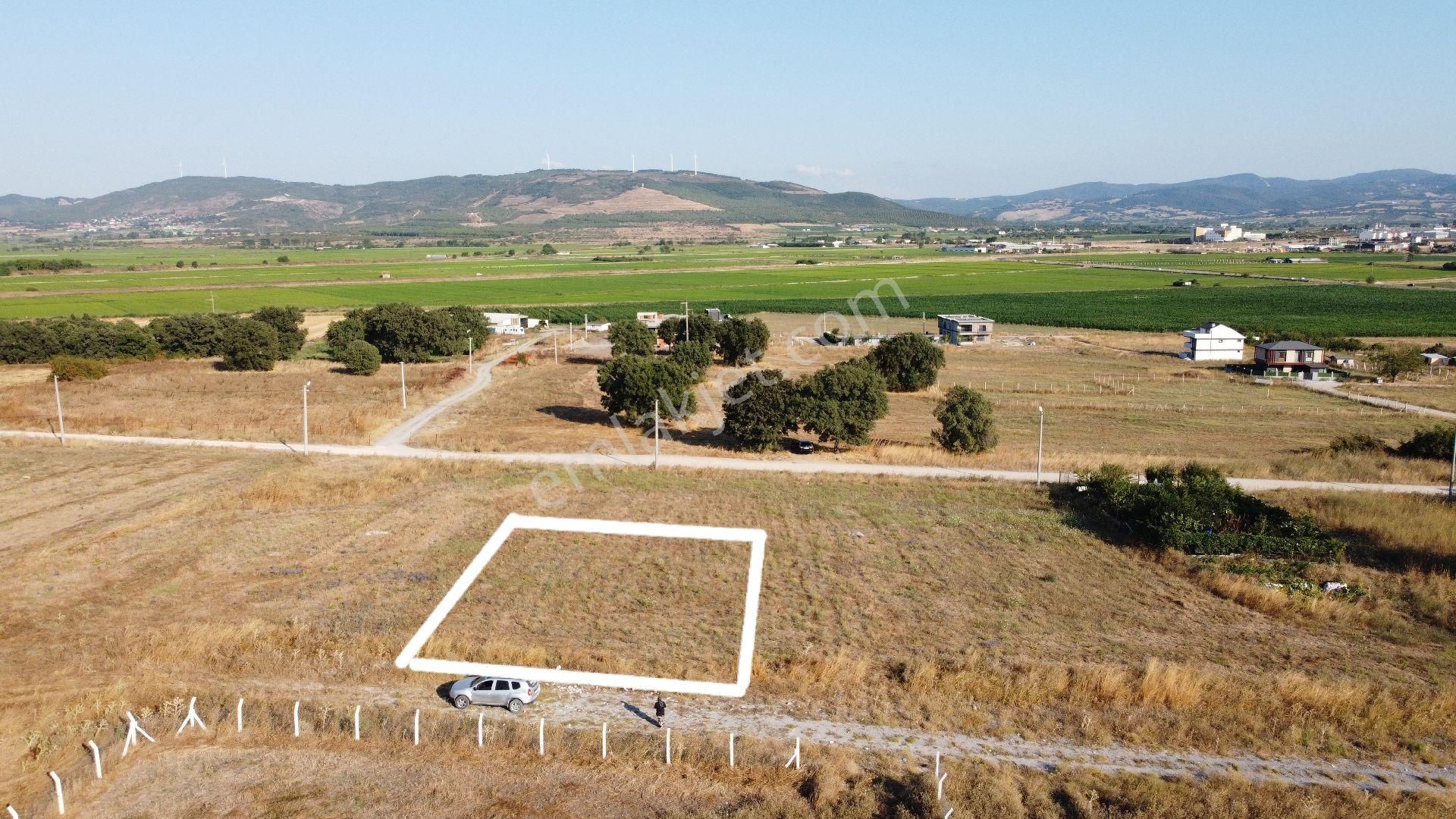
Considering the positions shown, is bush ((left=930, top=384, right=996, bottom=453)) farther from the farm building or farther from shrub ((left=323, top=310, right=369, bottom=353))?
shrub ((left=323, top=310, right=369, bottom=353))

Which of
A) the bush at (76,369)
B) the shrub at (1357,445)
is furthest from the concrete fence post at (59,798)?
the bush at (76,369)

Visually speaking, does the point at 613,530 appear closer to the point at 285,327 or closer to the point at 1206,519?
the point at 1206,519

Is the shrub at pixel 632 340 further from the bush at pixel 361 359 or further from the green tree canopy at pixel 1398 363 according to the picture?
the green tree canopy at pixel 1398 363

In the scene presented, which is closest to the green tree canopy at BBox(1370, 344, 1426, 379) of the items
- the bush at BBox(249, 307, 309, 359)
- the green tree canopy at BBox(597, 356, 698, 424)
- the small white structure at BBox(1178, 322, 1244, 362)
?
the small white structure at BBox(1178, 322, 1244, 362)

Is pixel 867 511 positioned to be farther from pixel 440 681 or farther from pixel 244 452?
pixel 244 452

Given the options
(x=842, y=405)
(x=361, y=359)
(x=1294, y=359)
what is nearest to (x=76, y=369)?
(x=361, y=359)
